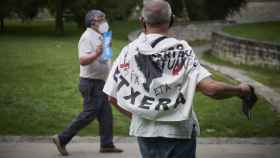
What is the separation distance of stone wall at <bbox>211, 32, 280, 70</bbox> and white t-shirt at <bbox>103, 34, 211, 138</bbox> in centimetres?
1414

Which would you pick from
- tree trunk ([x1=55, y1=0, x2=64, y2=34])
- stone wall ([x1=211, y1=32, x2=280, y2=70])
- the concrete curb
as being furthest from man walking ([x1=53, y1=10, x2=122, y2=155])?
tree trunk ([x1=55, y1=0, x2=64, y2=34])

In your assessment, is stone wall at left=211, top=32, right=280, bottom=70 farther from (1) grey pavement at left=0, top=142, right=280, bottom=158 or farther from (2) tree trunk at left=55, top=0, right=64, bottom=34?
(2) tree trunk at left=55, top=0, right=64, bottom=34

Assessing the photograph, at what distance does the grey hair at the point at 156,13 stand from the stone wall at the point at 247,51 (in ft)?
46.5

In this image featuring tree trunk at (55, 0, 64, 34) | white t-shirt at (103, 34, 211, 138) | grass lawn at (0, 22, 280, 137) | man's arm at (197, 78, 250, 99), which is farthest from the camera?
tree trunk at (55, 0, 64, 34)

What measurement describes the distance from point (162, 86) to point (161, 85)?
1 cm

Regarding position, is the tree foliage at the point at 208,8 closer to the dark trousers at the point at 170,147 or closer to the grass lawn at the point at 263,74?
the grass lawn at the point at 263,74

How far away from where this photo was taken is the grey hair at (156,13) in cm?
476

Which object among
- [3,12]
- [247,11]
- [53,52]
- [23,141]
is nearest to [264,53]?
[53,52]

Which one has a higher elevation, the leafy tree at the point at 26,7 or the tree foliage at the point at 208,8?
the leafy tree at the point at 26,7

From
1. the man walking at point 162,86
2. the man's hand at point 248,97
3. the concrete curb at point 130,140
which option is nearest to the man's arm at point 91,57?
the concrete curb at point 130,140

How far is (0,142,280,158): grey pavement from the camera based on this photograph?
8.44 metres

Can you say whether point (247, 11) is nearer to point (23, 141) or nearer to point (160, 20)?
point (23, 141)

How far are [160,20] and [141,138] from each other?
0.85 metres

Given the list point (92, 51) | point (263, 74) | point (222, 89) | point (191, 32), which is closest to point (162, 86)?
point (222, 89)
